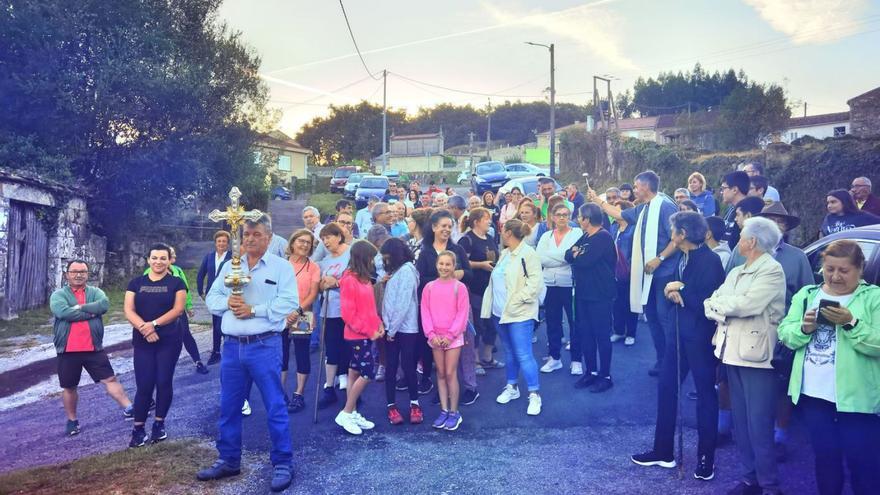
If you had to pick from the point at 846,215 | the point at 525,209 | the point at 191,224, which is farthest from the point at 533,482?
the point at 191,224

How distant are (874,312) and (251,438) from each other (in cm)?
502

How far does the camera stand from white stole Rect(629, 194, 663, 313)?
21.7 ft

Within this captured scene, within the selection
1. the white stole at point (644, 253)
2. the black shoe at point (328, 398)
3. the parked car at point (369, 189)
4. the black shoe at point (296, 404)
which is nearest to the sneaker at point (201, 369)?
the black shoe at point (296, 404)

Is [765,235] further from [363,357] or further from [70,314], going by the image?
[70,314]

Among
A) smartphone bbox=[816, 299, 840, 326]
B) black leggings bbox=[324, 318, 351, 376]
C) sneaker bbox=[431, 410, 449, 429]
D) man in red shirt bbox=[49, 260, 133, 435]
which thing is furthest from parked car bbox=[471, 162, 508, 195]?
smartphone bbox=[816, 299, 840, 326]

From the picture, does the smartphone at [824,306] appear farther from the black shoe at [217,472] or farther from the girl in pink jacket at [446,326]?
the black shoe at [217,472]

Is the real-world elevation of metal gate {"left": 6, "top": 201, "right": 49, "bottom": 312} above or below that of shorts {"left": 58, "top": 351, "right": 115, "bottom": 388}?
above

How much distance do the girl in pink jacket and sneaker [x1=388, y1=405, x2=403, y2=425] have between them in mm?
351

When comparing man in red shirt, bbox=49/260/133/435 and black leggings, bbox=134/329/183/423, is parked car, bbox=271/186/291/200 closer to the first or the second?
man in red shirt, bbox=49/260/133/435

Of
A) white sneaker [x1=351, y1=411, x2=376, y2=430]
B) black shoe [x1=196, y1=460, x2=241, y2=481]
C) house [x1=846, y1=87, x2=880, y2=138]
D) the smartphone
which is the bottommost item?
black shoe [x1=196, y1=460, x2=241, y2=481]

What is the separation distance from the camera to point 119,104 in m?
16.0

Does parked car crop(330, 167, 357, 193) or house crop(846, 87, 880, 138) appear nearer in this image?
house crop(846, 87, 880, 138)

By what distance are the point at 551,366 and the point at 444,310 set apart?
85.6 inches

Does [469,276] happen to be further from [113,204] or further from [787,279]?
[113,204]
